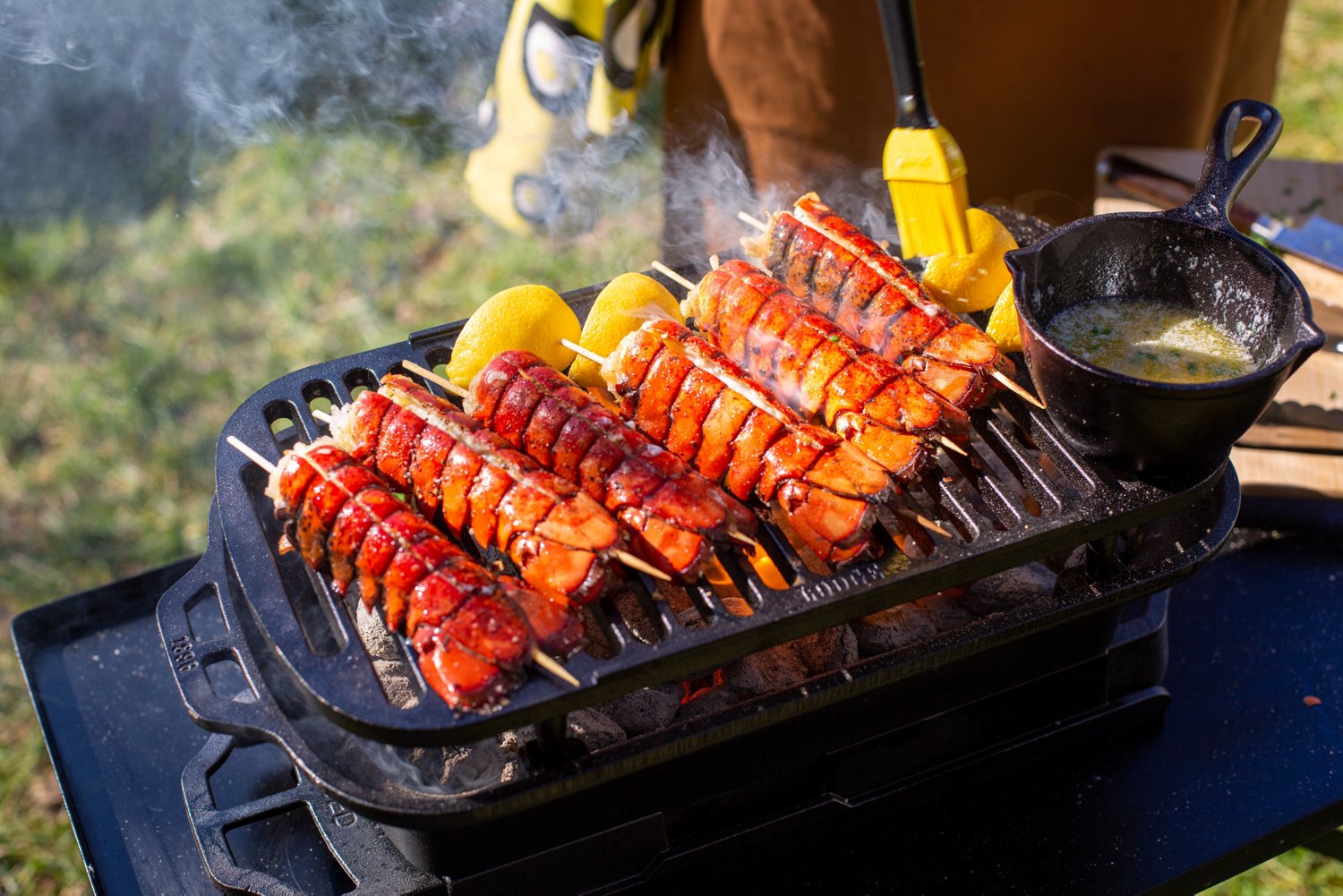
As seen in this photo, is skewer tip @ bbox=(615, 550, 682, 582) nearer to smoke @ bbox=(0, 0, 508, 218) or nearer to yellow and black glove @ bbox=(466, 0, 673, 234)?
yellow and black glove @ bbox=(466, 0, 673, 234)

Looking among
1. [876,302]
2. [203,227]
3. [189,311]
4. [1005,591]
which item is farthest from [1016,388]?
[203,227]

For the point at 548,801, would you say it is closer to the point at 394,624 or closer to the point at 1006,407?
the point at 394,624

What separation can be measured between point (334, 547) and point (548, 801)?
0.75 meters

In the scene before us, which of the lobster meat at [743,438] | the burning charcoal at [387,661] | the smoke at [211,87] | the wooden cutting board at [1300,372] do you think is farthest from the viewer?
the smoke at [211,87]

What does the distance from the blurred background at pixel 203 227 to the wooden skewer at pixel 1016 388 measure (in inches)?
147

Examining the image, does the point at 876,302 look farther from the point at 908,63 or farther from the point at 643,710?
the point at 643,710

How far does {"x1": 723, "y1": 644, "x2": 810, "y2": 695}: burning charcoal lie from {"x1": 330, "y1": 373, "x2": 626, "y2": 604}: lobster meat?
53cm

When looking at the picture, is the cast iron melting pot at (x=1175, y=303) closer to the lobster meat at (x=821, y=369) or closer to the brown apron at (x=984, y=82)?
the lobster meat at (x=821, y=369)

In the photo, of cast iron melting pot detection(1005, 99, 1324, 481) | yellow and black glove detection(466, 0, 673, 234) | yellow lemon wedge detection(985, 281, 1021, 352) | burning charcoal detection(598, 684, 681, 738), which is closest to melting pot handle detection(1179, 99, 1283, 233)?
cast iron melting pot detection(1005, 99, 1324, 481)

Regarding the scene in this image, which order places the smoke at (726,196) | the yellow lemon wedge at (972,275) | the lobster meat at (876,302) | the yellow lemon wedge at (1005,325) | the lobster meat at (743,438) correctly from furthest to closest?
the smoke at (726,196)
the yellow lemon wedge at (972,275)
the yellow lemon wedge at (1005,325)
the lobster meat at (876,302)
the lobster meat at (743,438)

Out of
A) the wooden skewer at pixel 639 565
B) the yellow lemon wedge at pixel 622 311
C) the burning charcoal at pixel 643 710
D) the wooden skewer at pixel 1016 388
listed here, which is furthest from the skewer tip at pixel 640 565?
the wooden skewer at pixel 1016 388

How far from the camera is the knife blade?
14.2 ft

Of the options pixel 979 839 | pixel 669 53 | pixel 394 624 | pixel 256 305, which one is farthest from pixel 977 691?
pixel 256 305

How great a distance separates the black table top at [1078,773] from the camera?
2875mm
